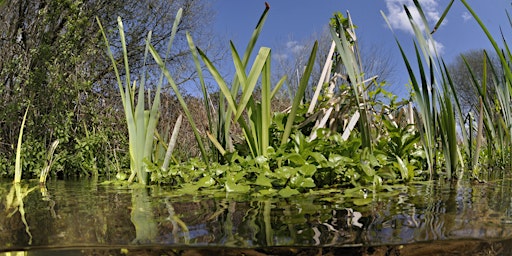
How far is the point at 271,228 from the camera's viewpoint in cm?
89

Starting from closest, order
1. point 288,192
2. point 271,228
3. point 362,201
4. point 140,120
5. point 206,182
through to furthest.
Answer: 1. point 271,228
2. point 362,201
3. point 288,192
4. point 206,182
5. point 140,120

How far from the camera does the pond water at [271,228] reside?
0.81 m

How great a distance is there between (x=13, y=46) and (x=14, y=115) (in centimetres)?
94

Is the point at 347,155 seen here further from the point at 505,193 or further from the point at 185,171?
the point at 185,171

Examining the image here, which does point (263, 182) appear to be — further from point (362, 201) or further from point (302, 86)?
point (302, 86)

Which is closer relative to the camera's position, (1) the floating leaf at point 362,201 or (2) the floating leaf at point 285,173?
(1) the floating leaf at point 362,201

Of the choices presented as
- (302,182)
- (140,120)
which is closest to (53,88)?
(140,120)

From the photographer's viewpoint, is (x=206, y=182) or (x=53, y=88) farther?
(x=53, y=88)

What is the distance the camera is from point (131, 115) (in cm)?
201

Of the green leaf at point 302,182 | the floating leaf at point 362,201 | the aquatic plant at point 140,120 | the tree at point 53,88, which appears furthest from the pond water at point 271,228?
the tree at point 53,88

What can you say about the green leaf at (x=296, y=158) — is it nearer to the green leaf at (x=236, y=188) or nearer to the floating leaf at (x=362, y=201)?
the green leaf at (x=236, y=188)

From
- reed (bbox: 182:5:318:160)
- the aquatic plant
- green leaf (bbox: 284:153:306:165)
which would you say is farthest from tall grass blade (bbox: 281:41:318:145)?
the aquatic plant

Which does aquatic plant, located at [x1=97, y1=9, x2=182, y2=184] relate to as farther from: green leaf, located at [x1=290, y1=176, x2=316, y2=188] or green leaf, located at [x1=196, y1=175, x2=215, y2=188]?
green leaf, located at [x1=290, y1=176, x2=316, y2=188]

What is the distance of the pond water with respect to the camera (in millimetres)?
810
